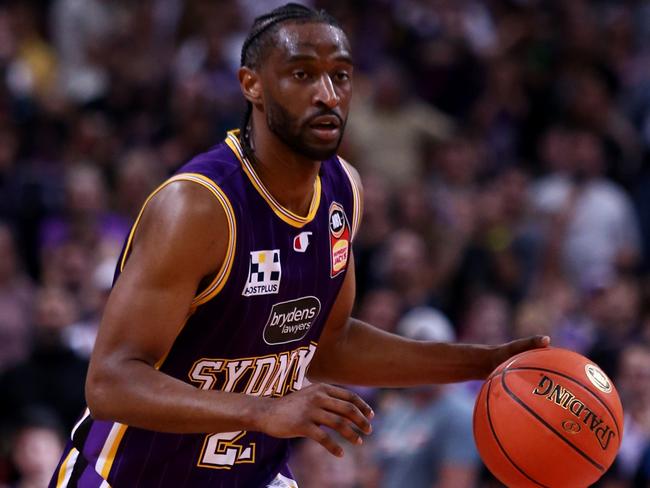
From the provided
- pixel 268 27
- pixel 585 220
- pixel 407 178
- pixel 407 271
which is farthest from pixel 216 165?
pixel 407 178

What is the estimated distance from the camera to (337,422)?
11.6 feet

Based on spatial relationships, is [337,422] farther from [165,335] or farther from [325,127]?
[325,127]

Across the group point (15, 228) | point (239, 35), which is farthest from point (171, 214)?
point (239, 35)

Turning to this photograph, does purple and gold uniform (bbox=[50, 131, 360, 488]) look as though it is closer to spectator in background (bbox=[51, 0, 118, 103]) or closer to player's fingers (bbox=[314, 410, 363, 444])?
player's fingers (bbox=[314, 410, 363, 444])

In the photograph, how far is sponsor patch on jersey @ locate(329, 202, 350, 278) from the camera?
4539mm

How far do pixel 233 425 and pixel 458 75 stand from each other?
8.72 m

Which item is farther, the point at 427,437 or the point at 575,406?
the point at 427,437

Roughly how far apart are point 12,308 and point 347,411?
6.08 meters

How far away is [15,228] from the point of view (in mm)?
9961

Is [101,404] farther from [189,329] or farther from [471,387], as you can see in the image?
[471,387]

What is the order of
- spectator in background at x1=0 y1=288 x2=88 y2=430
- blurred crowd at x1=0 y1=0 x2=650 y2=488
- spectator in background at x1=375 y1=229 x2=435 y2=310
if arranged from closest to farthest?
1. blurred crowd at x1=0 y1=0 x2=650 y2=488
2. spectator in background at x1=0 y1=288 x2=88 y2=430
3. spectator in background at x1=375 y1=229 x2=435 y2=310

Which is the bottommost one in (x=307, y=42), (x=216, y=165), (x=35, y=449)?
(x=35, y=449)

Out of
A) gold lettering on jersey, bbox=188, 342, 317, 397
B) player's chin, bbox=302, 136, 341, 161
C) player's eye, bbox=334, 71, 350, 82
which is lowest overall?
gold lettering on jersey, bbox=188, 342, 317, 397

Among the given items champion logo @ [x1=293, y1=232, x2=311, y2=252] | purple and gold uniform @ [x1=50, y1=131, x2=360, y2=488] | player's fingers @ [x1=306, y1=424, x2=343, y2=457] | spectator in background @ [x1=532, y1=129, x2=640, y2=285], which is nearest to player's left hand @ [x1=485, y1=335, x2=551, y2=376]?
purple and gold uniform @ [x1=50, y1=131, x2=360, y2=488]
